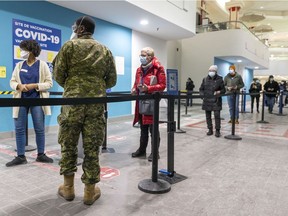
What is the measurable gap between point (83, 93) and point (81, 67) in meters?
0.19

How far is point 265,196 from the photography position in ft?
7.39

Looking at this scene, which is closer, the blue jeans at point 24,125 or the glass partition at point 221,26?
the blue jeans at point 24,125

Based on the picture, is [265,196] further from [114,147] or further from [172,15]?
[172,15]

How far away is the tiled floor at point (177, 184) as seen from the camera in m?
1.98

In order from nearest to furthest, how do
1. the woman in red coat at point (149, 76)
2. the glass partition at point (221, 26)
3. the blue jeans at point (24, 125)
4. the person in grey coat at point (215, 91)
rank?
the blue jeans at point (24, 125) < the woman in red coat at point (149, 76) < the person in grey coat at point (215, 91) < the glass partition at point (221, 26)

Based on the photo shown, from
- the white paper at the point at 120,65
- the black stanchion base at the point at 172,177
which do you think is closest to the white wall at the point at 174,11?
the white paper at the point at 120,65

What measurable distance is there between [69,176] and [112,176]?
72 cm

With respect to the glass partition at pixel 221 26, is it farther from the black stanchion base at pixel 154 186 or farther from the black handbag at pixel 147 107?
the black stanchion base at pixel 154 186

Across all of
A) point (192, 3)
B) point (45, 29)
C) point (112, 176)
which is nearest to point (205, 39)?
point (192, 3)

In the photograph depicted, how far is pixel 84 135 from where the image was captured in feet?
6.56

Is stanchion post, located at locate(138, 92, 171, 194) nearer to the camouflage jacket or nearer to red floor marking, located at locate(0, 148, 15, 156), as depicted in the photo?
the camouflage jacket

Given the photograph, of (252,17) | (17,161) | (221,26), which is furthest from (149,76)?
(252,17)

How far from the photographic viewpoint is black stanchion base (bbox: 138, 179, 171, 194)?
2.28 meters

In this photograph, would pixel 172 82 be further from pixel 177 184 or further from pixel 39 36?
pixel 177 184
